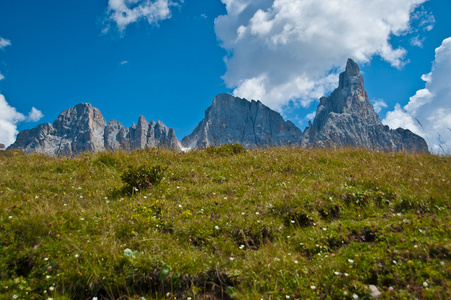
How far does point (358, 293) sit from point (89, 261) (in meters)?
4.17

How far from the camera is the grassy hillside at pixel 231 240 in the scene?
370 cm

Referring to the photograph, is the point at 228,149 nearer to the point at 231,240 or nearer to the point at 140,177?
the point at 140,177

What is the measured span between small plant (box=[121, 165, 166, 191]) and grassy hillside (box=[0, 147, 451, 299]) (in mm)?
184

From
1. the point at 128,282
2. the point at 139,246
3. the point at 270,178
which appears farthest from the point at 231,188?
the point at 128,282

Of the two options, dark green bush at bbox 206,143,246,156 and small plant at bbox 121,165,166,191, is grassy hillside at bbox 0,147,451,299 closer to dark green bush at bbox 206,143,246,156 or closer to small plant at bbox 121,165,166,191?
small plant at bbox 121,165,166,191

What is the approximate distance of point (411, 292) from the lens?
3.23 m

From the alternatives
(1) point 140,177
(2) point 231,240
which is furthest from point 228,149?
(2) point 231,240

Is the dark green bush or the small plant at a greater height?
the dark green bush

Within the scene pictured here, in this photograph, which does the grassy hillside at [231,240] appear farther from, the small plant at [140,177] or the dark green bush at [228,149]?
the dark green bush at [228,149]

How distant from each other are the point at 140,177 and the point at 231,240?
164 inches

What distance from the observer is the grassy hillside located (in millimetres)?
3699

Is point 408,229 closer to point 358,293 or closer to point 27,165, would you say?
point 358,293

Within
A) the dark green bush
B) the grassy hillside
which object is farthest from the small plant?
the dark green bush

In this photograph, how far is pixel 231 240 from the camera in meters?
5.08
